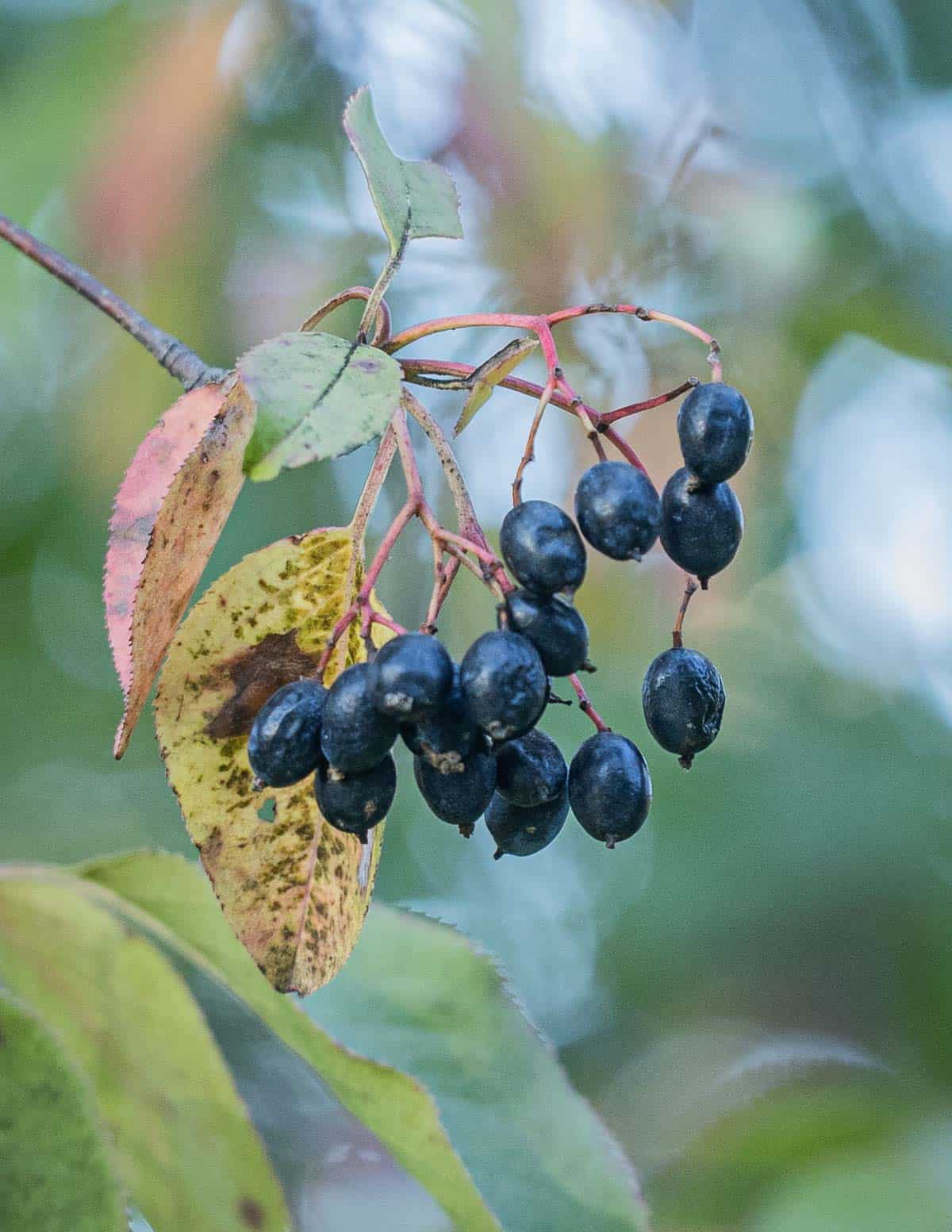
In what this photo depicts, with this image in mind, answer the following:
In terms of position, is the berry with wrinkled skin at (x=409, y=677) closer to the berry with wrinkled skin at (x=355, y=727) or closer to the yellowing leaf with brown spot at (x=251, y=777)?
the berry with wrinkled skin at (x=355, y=727)

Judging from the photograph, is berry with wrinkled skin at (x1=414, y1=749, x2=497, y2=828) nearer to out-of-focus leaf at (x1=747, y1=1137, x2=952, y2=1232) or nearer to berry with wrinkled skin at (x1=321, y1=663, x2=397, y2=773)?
berry with wrinkled skin at (x1=321, y1=663, x2=397, y2=773)

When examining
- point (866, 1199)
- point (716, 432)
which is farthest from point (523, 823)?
point (866, 1199)

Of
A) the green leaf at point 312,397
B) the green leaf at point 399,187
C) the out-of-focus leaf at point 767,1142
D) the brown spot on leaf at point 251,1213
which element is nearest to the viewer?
the green leaf at point 312,397

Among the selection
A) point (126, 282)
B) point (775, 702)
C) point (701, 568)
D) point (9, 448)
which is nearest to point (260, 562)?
point (701, 568)

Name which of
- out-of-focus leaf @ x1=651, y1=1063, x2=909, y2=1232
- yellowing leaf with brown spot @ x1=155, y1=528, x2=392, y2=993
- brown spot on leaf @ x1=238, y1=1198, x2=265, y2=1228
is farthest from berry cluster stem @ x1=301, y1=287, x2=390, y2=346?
out-of-focus leaf @ x1=651, y1=1063, x2=909, y2=1232

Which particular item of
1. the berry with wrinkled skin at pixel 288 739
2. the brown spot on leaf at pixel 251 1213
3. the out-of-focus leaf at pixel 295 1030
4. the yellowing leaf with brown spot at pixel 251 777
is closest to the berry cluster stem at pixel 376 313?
the yellowing leaf with brown spot at pixel 251 777

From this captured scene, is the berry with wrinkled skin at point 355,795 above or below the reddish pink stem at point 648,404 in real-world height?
below
